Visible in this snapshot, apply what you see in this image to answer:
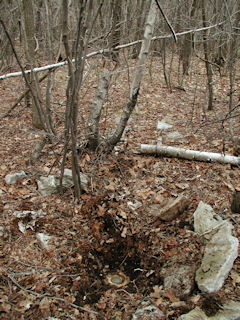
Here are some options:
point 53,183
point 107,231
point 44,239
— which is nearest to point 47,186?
point 53,183

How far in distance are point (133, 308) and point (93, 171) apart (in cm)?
214

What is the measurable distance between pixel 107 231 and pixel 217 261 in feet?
4.76

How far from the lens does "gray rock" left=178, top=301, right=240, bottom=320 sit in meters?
2.27

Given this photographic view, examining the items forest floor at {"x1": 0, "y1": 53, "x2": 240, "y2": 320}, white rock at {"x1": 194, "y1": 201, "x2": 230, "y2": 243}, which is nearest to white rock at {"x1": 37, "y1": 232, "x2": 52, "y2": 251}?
forest floor at {"x1": 0, "y1": 53, "x2": 240, "y2": 320}

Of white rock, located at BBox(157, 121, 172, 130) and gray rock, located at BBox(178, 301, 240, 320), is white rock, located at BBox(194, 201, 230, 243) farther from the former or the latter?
white rock, located at BBox(157, 121, 172, 130)

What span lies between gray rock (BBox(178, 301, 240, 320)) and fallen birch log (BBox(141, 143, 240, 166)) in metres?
2.23

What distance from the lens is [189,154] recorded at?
14.2ft

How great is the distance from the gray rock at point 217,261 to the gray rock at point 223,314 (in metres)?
0.18

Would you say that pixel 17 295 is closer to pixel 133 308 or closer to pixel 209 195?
pixel 133 308

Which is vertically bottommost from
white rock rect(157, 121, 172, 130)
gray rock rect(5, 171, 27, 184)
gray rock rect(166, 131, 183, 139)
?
gray rock rect(5, 171, 27, 184)

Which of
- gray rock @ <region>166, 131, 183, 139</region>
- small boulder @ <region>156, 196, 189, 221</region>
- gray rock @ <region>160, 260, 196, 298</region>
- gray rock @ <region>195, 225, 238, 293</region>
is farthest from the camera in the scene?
gray rock @ <region>166, 131, 183, 139</region>

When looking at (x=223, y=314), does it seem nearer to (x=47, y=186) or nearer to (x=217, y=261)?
(x=217, y=261)

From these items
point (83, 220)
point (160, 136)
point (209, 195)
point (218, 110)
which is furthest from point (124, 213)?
point (218, 110)

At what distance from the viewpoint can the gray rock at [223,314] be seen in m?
2.27
